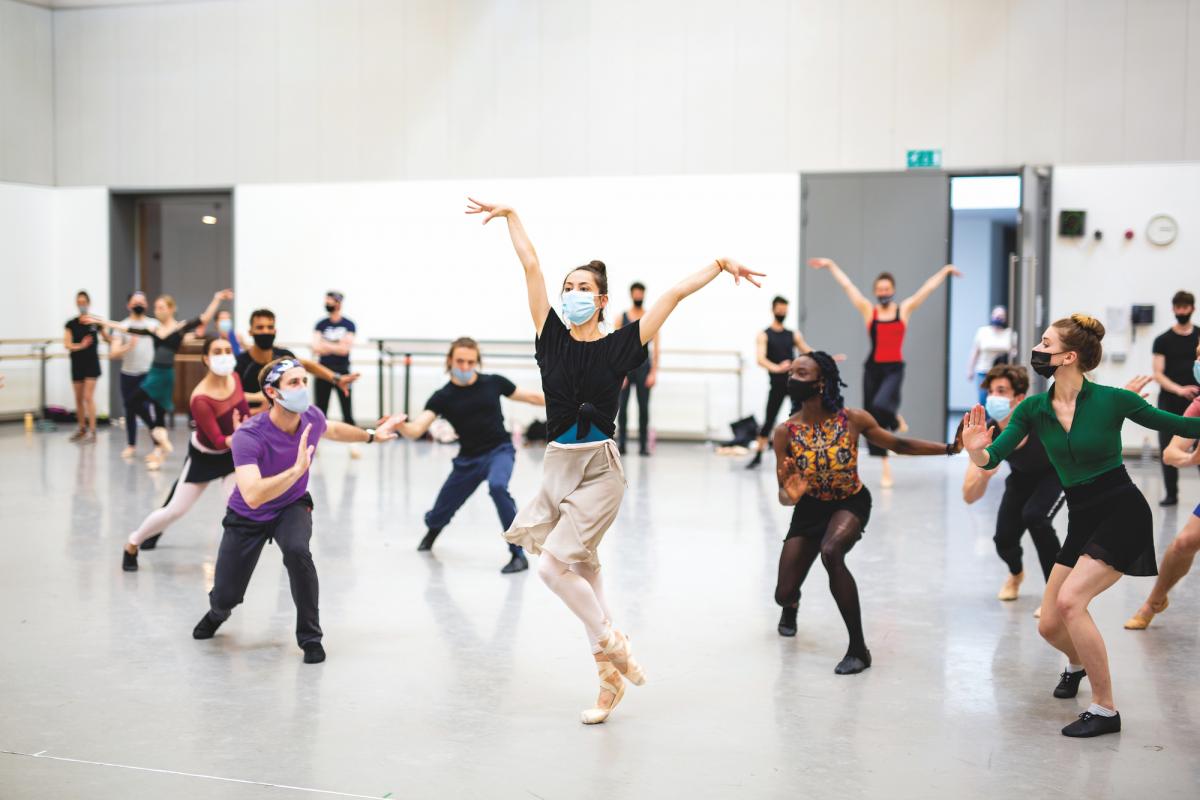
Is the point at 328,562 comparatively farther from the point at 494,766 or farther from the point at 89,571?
the point at 494,766

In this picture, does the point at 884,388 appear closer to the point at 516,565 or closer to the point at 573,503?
the point at 516,565

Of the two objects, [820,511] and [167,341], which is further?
[167,341]

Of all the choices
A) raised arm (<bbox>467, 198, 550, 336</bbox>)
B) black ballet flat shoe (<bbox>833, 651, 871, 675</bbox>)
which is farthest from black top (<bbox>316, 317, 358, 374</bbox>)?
black ballet flat shoe (<bbox>833, 651, 871, 675</bbox>)

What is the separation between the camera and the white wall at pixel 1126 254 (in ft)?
45.2

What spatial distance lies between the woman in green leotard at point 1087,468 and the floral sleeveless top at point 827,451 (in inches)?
34.1

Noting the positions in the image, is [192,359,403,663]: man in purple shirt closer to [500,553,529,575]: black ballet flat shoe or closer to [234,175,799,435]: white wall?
[500,553,529,575]: black ballet flat shoe

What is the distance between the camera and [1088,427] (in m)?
4.66

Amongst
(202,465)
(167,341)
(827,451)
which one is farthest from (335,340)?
(827,451)

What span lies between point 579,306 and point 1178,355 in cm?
719

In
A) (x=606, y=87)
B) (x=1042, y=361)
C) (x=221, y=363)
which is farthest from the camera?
(x=606, y=87)

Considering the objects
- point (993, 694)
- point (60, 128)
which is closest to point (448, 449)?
point (60, 128)

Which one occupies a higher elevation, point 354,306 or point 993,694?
point 354,306

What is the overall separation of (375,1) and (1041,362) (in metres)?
13.5

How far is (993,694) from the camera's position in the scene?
201 inches
